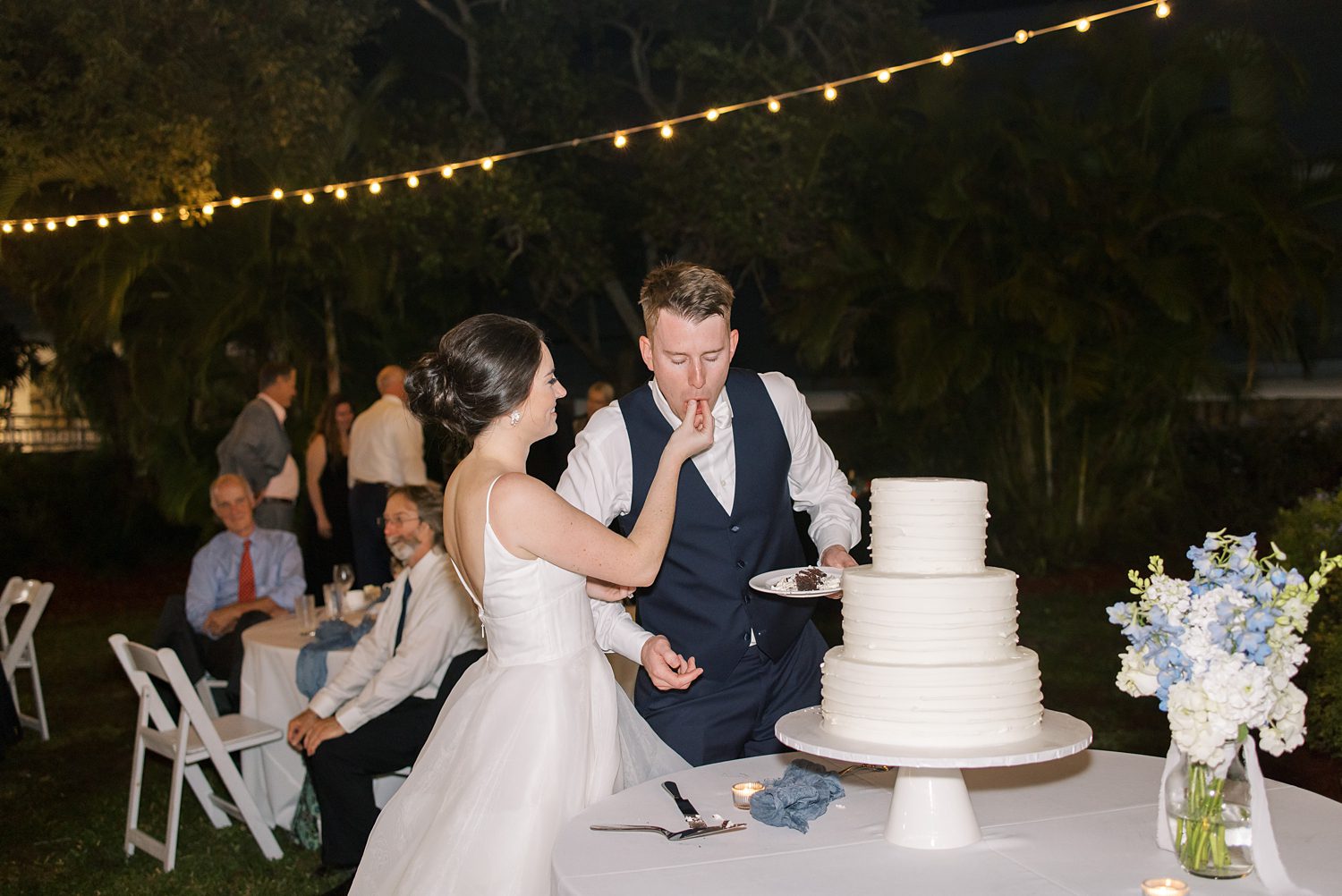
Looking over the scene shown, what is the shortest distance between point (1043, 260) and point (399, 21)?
730cm

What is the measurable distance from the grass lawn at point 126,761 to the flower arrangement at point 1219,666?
2.74 metres

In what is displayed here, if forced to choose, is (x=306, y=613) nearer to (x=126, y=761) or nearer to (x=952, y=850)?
(x=126, y=761)

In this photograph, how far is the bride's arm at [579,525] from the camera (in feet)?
8.24

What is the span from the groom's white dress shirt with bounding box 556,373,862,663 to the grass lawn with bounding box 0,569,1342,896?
2266mm

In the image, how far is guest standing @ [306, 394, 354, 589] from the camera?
331 inches

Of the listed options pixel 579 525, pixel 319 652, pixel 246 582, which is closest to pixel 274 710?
pixel 319 652

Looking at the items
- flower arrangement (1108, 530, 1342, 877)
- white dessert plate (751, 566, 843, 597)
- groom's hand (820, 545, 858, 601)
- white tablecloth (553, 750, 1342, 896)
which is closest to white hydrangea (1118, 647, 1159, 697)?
flower arrangement (1108, 530, 1342, 877)

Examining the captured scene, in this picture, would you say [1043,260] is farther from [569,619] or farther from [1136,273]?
[569,619]

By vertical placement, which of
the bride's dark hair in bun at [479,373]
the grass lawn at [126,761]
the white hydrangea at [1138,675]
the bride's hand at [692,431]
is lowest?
the grass lawn at [126,761]

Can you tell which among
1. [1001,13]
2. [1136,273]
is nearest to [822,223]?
[1136,273]

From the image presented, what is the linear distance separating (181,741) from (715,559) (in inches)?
107

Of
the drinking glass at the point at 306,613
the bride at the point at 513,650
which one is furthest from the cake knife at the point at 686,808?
the drinking glass at the point at 306,613

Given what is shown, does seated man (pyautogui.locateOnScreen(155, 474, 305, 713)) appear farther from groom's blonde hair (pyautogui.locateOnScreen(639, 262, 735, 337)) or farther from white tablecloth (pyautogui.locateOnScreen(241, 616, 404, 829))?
groom's blonde hair (pyautogui.locateOnScreen(639, 262, 735, 337))

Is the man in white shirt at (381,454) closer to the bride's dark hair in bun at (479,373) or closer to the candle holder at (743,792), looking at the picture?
the bride's dark hair in bun at (479,373)
